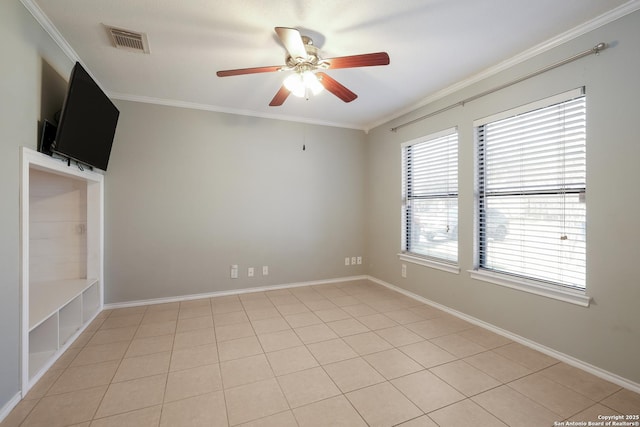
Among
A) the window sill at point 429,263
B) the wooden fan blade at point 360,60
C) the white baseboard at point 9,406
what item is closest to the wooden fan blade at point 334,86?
the wooden fan blade at point 360,60

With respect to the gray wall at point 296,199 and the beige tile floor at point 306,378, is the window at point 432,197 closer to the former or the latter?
the gray wall at point 296,199

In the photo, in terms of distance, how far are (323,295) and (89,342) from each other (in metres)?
2.61

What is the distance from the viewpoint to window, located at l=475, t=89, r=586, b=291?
87.0 inches

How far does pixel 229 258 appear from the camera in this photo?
3906mm

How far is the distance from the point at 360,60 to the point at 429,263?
260 centimetres

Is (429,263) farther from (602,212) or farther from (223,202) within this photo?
(223,202)

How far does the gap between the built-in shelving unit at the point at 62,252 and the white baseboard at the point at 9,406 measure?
40 cm

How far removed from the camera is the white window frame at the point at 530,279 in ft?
7.13

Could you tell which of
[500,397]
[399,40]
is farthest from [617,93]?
[500,397]

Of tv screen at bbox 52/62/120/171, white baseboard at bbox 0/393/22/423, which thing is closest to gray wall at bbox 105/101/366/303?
tv screen at bbox 52/62/120/171

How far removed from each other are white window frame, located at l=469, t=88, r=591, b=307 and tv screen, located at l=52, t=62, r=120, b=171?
3658 mm

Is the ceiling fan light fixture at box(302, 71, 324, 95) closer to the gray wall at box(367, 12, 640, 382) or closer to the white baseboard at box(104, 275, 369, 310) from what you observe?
the gray wall at box(367, 12, 640, 382)

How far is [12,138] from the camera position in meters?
1.75

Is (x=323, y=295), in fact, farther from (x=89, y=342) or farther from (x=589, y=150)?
(x=589, y=150)
